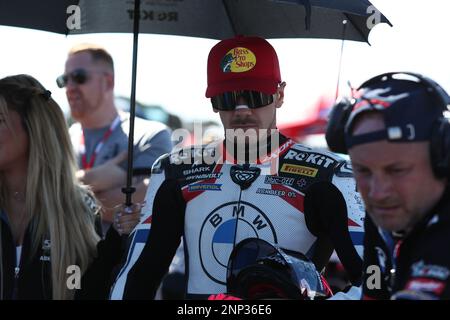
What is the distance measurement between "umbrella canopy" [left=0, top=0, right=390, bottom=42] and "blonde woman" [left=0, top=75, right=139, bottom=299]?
14.1 inches

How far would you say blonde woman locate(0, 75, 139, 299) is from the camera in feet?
13.3

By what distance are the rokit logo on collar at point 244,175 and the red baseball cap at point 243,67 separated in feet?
1.05

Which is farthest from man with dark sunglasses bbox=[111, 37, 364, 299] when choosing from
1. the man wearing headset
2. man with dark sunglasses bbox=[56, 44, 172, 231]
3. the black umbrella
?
man with dark sunglasses bbox=[56, 44, 172, 231]

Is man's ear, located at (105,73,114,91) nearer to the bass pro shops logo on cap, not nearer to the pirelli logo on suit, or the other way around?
the bass pro shops logo on cap

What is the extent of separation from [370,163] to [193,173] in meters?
1.52

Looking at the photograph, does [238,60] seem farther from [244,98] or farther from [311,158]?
[311,158]

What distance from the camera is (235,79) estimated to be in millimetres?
3770

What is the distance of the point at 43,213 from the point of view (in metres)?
4.17

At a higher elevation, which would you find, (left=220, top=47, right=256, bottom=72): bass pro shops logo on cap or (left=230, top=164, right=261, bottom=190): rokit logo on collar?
(left=220, top=47, right=256, bottom=72): bass pro shops logo on cap

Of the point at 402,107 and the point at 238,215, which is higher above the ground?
the point at 402,107

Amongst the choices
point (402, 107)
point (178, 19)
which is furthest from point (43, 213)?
point (402, 107)

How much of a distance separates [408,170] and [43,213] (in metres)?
2.25
